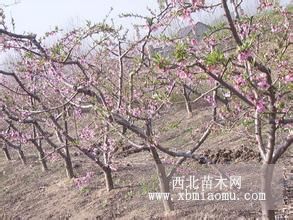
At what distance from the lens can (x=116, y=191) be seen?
8648 mm

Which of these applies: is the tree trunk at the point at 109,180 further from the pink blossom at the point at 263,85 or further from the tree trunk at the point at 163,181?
the pink blossom at the point at 263,85

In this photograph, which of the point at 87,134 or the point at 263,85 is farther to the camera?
the point at 87,134

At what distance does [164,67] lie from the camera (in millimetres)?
3494

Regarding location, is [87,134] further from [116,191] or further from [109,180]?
[116,191]

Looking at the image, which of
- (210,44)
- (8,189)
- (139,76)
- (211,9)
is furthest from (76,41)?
(8,189)

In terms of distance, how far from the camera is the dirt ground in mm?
7043

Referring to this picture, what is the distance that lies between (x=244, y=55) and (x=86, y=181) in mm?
6516

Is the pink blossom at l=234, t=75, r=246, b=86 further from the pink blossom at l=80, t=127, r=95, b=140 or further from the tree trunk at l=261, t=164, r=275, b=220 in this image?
the pink blossom at l=80, t=127, r=95, b=140

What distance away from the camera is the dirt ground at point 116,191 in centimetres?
704

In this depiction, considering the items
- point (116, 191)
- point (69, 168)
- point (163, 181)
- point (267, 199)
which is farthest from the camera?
point (69, 168)

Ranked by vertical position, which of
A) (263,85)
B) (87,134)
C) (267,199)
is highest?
(263,85)

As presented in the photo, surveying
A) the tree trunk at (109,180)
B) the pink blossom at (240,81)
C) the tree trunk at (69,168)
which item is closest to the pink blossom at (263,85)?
the pink blossom at (240,81)

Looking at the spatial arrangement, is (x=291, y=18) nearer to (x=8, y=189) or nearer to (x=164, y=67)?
(x=164, y=67)

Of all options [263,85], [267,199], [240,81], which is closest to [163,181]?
[267,199]
